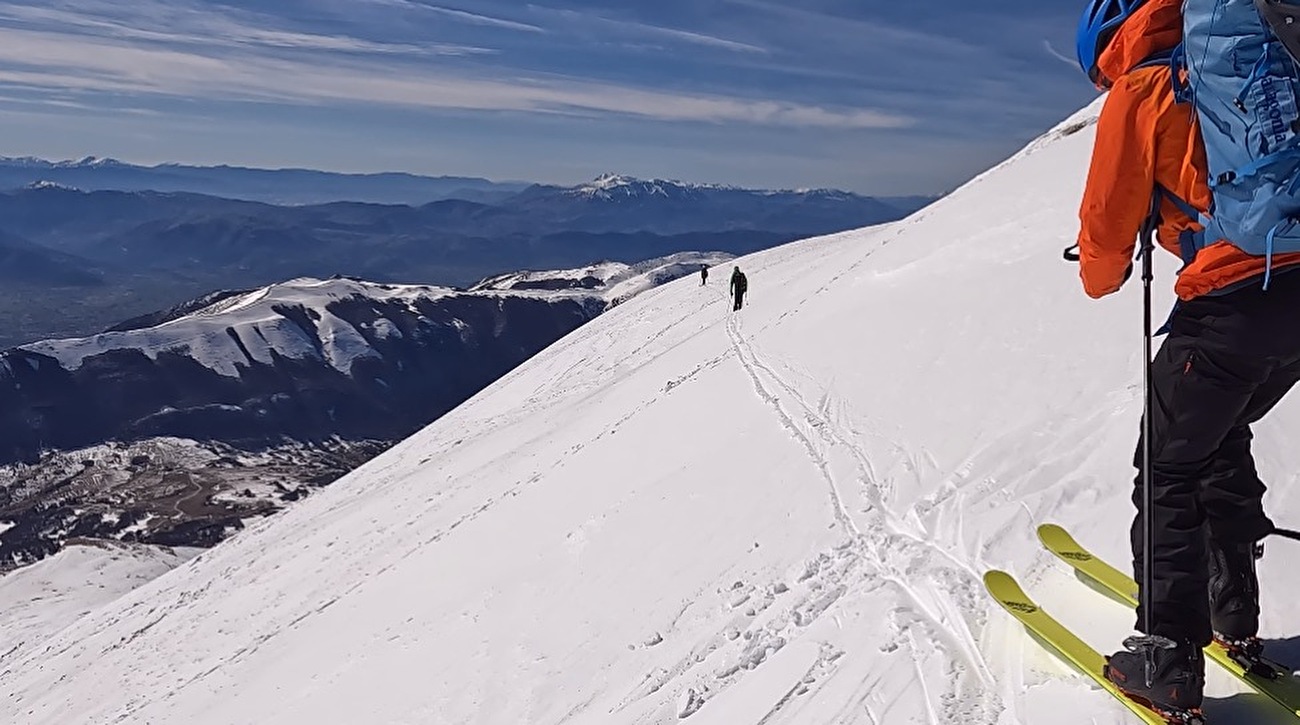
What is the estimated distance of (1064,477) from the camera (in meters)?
7.73

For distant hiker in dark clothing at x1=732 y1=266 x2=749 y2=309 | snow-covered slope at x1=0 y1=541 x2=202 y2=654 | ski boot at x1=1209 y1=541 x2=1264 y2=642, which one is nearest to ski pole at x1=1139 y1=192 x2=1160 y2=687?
ski boot at x1=1209 y1=541 x2=1264 y2=642

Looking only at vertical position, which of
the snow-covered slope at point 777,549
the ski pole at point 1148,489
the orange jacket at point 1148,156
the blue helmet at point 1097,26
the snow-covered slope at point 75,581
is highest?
the blue helmet at point 1097,26

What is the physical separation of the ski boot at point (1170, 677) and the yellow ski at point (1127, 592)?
416 mm

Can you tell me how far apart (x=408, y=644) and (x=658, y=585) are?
13.8ft

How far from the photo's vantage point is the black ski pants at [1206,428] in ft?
11.4

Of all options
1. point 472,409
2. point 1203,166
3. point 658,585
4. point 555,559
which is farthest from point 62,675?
point 1203,166

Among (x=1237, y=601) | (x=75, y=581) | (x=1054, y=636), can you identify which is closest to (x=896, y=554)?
(x=1054, y=636)

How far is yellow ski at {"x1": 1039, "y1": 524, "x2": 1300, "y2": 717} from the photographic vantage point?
4.09 metres

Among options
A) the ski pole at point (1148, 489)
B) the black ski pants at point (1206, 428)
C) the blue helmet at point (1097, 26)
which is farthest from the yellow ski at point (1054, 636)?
the blue helmet at point (1097, 26)

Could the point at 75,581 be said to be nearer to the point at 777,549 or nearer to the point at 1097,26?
the point at 777,549

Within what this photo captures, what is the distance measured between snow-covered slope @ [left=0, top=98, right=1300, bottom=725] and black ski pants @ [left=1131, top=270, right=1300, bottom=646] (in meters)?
0.68

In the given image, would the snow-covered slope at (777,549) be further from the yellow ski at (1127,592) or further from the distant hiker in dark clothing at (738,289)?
the distant hiker in dark clothing at (738,289)

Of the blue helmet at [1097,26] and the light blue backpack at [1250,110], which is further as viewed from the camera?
the blue helmet at [1097,26]

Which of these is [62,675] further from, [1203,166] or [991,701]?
[1203,166]
